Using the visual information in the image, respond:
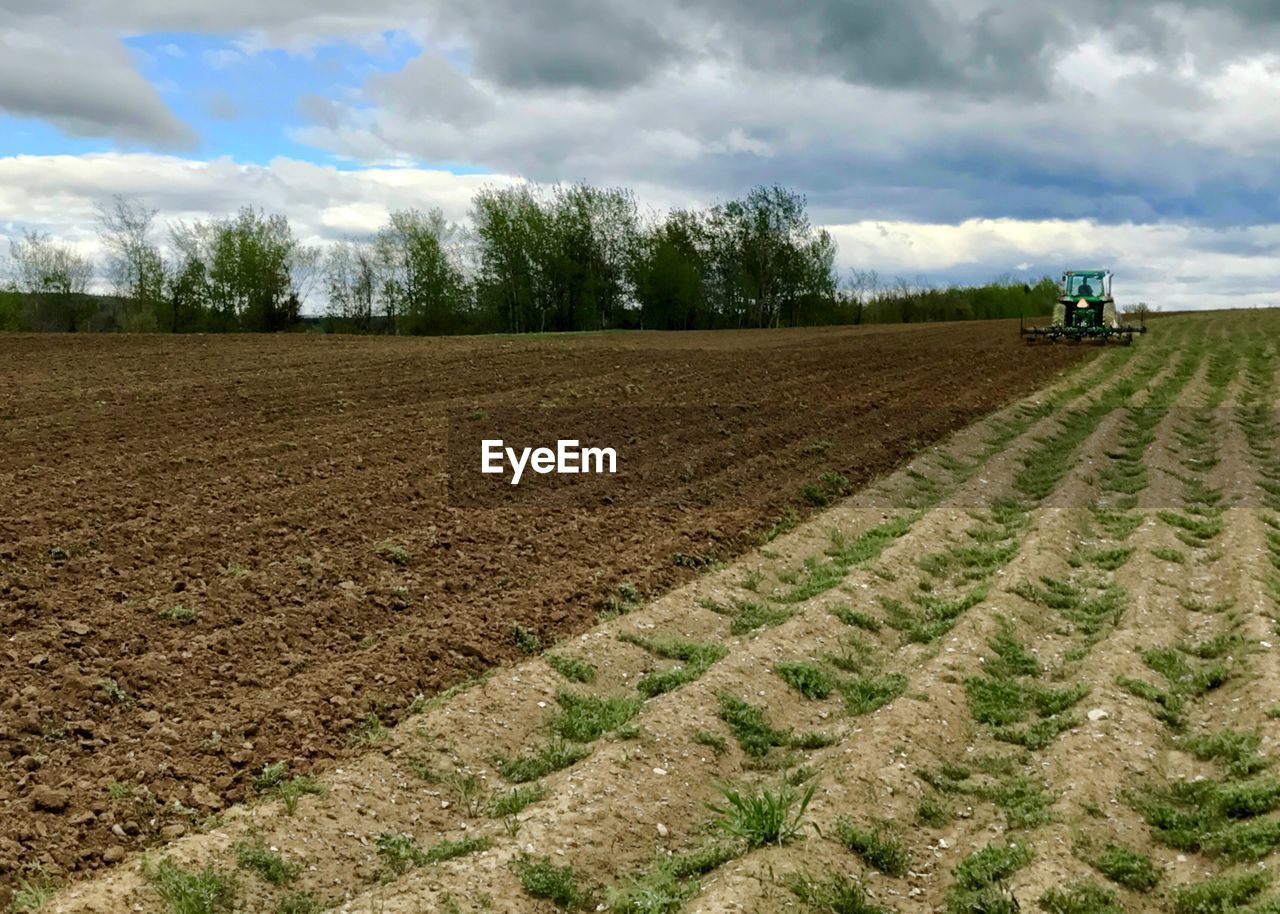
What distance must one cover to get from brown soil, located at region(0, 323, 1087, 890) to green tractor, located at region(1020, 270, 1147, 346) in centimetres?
1563

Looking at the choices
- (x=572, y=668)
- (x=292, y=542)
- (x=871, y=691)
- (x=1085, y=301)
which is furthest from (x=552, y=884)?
(x=1085, y=301)

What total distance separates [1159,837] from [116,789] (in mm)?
5833

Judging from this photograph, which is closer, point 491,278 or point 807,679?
point 807,679

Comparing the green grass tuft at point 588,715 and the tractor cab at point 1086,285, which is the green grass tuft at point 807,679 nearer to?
the green grass tuft at point 588,715

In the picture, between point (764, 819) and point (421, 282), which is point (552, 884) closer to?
point (764, 819)

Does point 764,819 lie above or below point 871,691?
above

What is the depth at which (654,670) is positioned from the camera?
8922 millimetres

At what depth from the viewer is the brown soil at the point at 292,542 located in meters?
7.03

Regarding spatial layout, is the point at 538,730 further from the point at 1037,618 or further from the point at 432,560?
the point at 1037,618

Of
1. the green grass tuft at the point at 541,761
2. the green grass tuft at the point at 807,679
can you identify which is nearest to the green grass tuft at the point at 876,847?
the green grass tuft at the point at 541,761

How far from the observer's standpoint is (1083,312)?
39625mm
